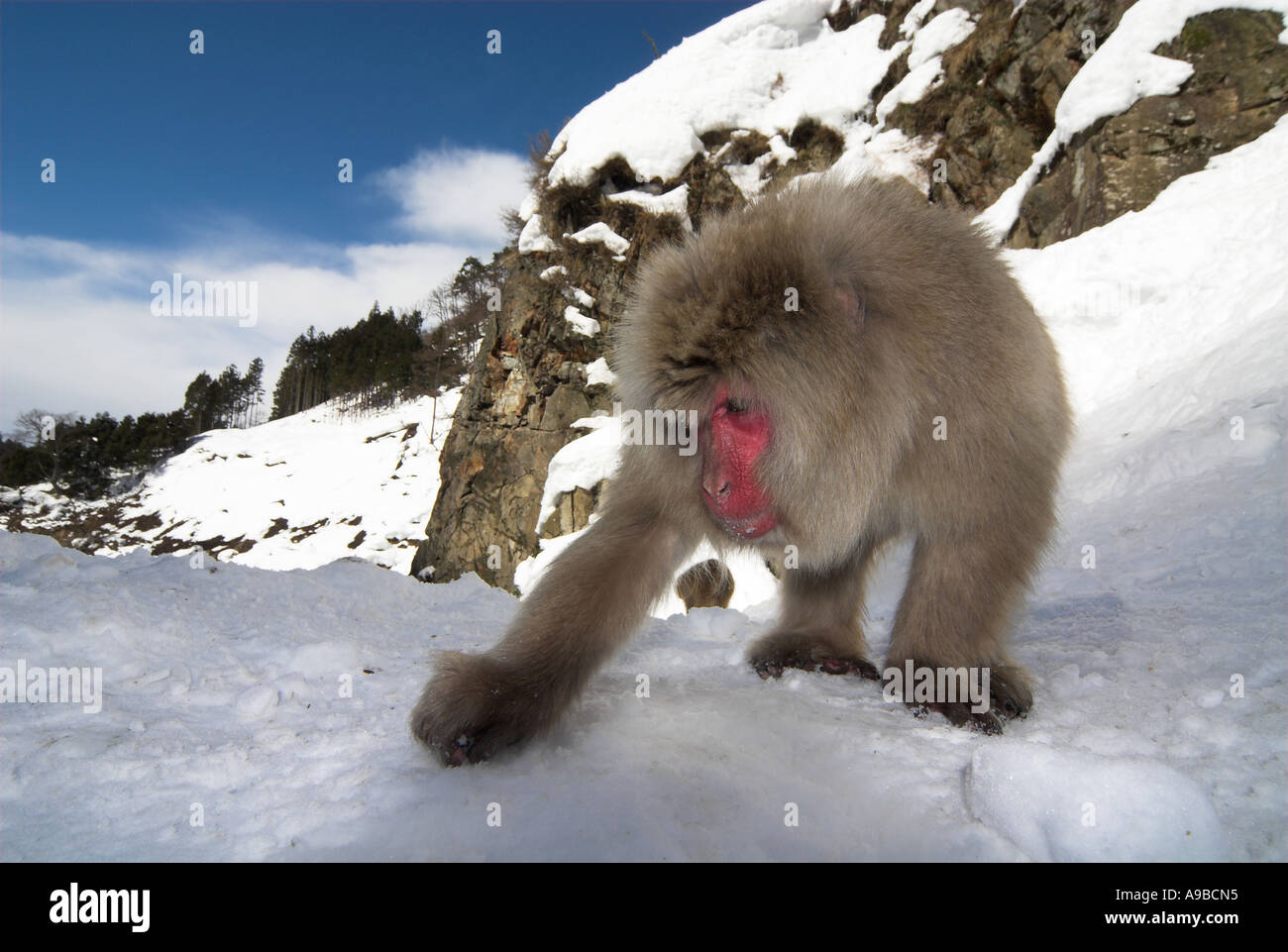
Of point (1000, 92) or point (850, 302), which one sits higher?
point (1000, 92)

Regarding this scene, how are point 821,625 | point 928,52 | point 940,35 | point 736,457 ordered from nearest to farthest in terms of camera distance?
point 736,457 < point 821,625 < point 940,35 < point 928,52

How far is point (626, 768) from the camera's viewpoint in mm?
1713

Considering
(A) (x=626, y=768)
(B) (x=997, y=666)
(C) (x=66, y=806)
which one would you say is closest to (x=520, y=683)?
(A) (x=626, y=768)

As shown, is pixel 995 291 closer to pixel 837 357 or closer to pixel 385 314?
pixel 837 357

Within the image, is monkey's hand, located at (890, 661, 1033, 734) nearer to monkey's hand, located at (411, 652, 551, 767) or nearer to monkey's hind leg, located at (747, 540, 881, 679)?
monkey's hind leg, located at (747, 540, 881, 679)

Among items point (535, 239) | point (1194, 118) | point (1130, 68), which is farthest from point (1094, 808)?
point (535, 239)

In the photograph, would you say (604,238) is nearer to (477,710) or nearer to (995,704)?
(995,704)

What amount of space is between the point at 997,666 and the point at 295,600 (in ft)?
9.68

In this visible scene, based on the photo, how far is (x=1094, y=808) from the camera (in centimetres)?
144

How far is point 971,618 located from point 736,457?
2.97 feet

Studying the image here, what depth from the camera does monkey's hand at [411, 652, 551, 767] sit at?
174 centimetres

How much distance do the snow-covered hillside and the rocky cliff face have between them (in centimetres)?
981

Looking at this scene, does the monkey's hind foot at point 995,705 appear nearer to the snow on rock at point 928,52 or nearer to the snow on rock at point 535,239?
the snow on rock at point 928,52

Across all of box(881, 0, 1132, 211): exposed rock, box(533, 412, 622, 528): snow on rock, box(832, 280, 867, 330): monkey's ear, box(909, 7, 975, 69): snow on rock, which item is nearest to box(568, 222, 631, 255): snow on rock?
box(533, 412, 622, 528): snow on rock
